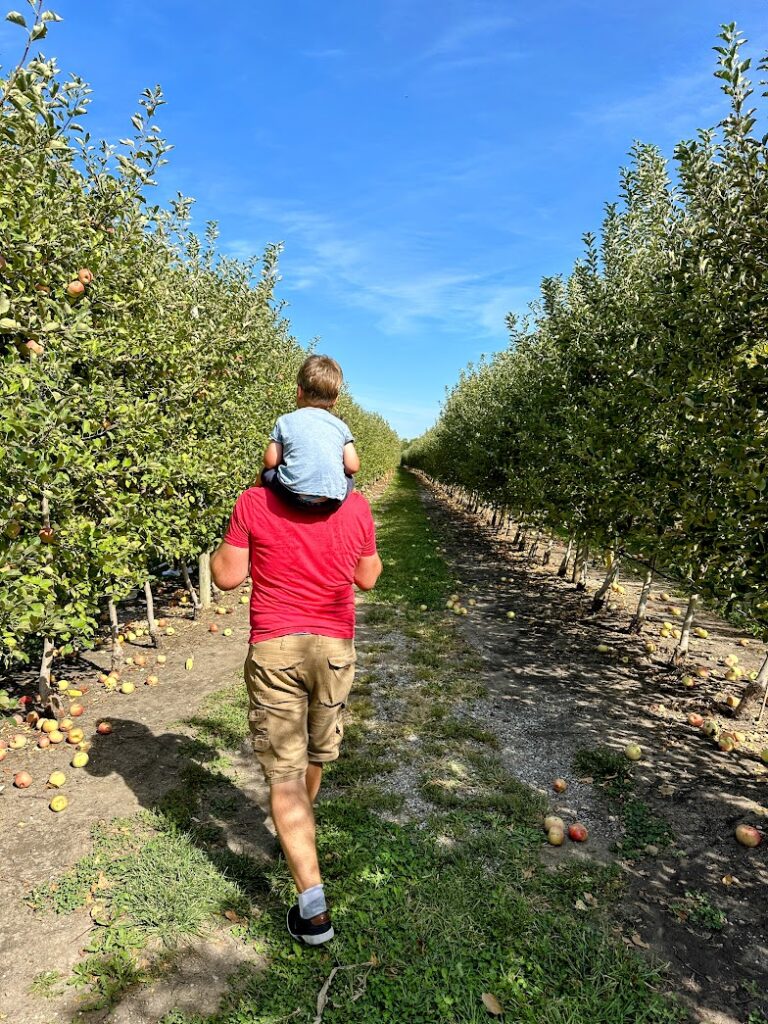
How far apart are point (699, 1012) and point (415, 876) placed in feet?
5.60

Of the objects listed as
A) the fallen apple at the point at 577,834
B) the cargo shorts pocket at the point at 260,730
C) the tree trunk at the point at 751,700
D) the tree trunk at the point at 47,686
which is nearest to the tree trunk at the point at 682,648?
the tree trunk at the point at 751,700

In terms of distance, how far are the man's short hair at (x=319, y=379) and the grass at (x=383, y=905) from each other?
10.5 feet

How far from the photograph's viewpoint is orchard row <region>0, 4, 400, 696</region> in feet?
14.4

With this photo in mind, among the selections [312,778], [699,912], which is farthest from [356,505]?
[699,912]

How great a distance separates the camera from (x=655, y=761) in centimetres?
553

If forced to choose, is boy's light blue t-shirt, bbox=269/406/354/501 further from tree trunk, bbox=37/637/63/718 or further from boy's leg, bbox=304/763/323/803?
tree trunk, bbox=37/637/63/718

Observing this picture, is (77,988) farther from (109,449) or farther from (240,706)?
(109,449)

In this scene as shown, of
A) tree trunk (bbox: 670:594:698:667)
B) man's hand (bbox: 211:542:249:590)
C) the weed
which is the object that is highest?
man's hand (bbox: 211:542:249:590)

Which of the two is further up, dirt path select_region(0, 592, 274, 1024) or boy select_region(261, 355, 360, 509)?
boy select_region(261, 355, 360, 509)

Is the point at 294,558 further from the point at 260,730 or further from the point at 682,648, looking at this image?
the point at 682,648

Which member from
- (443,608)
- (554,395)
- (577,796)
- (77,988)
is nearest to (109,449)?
(77,988)

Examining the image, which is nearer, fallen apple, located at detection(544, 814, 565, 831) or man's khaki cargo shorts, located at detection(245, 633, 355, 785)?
man's khaki cargo shorts, located at detection(245, 633, 355, 785)

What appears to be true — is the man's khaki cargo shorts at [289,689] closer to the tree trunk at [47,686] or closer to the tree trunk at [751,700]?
the tree trunk at [47,686]

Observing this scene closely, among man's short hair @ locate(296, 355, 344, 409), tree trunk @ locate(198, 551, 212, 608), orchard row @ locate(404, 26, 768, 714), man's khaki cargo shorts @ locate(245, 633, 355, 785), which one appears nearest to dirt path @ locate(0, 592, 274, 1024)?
man's khaki cargo shorts @ locate(245, 633, 355, 785)
